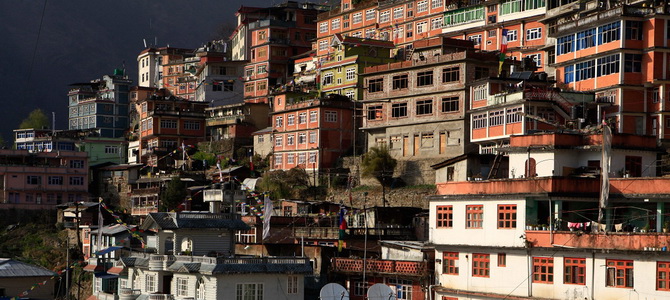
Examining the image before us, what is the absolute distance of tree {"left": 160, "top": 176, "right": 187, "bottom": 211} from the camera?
82.6 m

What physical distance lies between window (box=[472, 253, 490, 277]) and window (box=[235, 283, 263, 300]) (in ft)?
31.9

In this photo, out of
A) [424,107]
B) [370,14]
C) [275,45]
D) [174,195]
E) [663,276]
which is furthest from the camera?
[275,45]

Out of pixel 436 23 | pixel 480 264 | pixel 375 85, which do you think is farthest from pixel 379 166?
pixel 480 264

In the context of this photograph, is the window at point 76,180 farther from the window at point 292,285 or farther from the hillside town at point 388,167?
the window at point 292,285

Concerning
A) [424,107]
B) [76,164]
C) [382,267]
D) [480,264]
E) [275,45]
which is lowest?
[382,267]

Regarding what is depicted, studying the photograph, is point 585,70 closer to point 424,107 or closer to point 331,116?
point 424,107

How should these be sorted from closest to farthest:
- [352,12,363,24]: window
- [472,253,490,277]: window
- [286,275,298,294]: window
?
[472,253,490,277]: window → [286,275,298,294]: window → [352,12,363,24]: window

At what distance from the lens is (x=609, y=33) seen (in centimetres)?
6266

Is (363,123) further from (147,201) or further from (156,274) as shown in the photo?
(156,274)

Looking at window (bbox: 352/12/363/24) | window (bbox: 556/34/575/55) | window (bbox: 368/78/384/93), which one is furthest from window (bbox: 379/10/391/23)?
window (bbox: 556/34/575/55)

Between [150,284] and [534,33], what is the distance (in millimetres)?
38754

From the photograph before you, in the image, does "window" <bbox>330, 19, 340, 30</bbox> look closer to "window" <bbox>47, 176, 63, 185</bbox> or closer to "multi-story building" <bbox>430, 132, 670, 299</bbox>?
"window" <bbox>47, 176, 63, 185</bbox>

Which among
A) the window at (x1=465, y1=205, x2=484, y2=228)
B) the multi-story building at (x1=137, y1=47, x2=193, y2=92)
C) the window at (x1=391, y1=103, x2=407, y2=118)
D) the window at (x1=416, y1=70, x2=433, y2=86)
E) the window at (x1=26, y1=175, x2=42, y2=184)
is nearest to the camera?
the window at (x1=465, y1=205, x2=484, y2=228)

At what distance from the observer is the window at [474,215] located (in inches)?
1852
